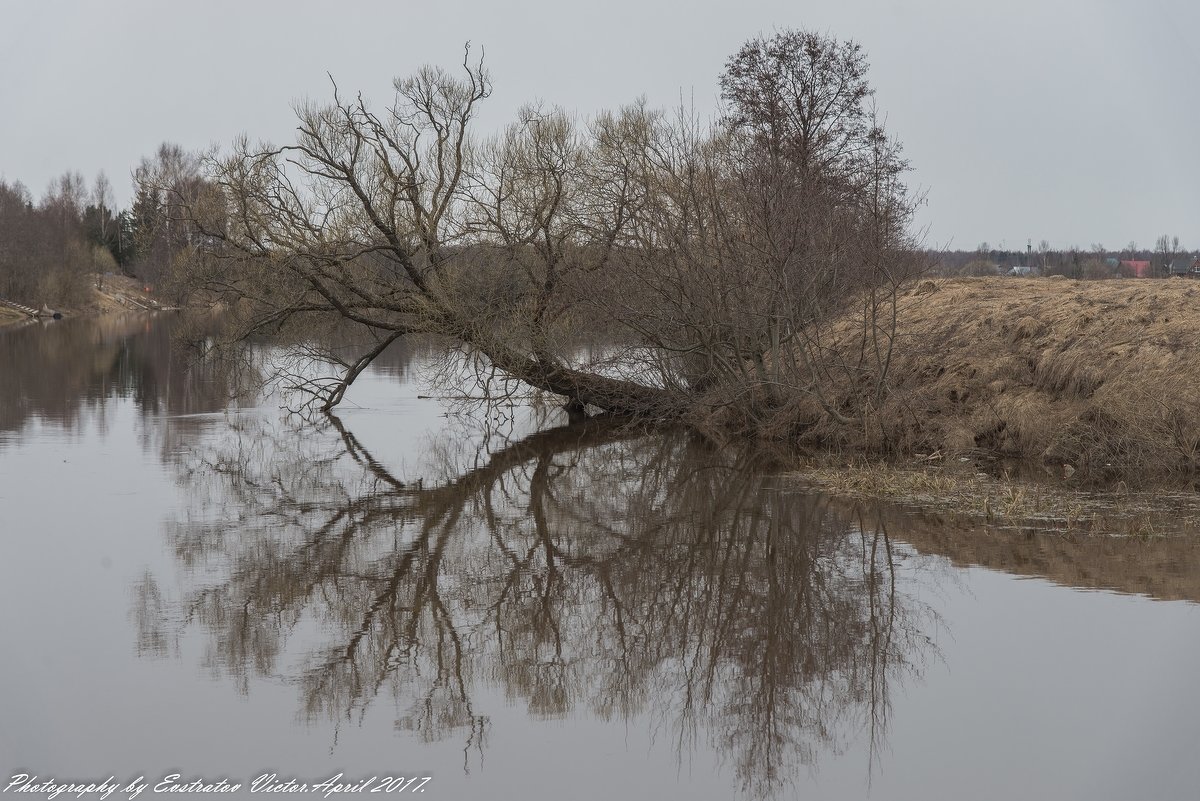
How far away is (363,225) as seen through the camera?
912 inches

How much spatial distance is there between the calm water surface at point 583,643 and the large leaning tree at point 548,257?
5.83 meters

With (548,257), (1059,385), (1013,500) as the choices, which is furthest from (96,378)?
(1013,500)

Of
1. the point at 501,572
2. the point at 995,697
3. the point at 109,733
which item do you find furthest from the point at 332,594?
the point at 995,697

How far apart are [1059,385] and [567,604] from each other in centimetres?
1171

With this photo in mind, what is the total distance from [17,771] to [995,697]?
5.79 meters

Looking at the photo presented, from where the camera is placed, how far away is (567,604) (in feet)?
32.3

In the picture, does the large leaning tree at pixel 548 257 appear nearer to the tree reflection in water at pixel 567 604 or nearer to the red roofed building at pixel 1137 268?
the tree reflection in water at pixel 567 604

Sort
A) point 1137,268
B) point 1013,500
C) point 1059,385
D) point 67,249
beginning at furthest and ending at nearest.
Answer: point 67,249, point 1137,268, point 1059,385, point 1013,500

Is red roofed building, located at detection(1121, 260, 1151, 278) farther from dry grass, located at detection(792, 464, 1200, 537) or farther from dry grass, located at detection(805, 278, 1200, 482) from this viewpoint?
dry grass, located at detection(792, 464, 1200, 537)

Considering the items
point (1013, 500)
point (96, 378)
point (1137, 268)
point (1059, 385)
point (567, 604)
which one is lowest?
point (96, 378)

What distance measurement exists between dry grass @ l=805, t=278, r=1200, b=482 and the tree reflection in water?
4599 millimetres

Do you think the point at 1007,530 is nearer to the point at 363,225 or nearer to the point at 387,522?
the point at 387,522

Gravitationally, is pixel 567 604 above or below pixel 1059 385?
below

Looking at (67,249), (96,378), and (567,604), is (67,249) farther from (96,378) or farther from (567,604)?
(567,604)
